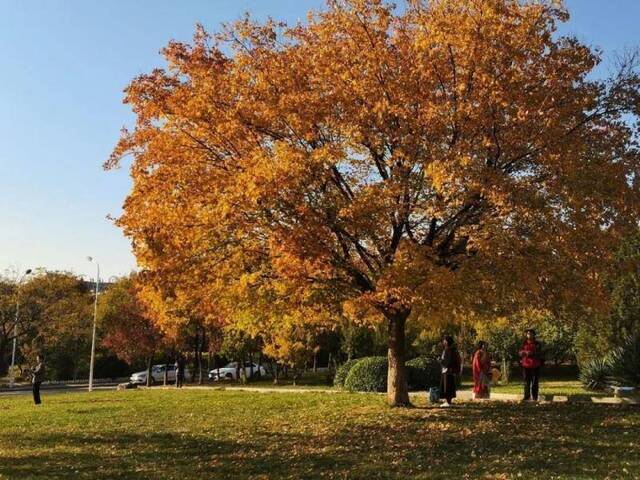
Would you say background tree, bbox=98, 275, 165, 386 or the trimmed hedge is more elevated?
background tree, bbox=98, 275, 165, 386

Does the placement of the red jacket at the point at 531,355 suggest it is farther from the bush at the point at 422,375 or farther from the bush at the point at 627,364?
the bush at the point at 422,375

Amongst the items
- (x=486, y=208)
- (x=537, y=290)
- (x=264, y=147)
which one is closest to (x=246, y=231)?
(x=264, y=147)

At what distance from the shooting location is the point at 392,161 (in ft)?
37.4

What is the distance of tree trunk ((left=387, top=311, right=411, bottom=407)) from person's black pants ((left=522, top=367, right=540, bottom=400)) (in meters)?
2.80

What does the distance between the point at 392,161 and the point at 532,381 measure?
22.0ft

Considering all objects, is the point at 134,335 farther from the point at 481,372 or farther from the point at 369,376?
the point at 481,372

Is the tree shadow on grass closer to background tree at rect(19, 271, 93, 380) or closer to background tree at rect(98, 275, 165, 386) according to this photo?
background tree at rect(98, 275, 165, 386)

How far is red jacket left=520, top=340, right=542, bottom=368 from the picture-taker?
46.4 feet

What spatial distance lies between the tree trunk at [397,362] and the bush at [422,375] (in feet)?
23.2

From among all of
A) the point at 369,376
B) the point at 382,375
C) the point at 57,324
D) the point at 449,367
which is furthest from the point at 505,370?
the point at 57,324

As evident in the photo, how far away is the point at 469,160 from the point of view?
9.70 meters

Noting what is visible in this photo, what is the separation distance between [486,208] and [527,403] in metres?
5.13

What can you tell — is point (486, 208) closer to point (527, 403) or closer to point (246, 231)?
point (246, 231)

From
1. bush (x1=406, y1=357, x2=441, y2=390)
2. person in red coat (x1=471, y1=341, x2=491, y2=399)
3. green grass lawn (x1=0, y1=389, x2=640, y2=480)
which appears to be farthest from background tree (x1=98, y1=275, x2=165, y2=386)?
person in red coat (x1=471, y1=341, x2=491, y2=399)
